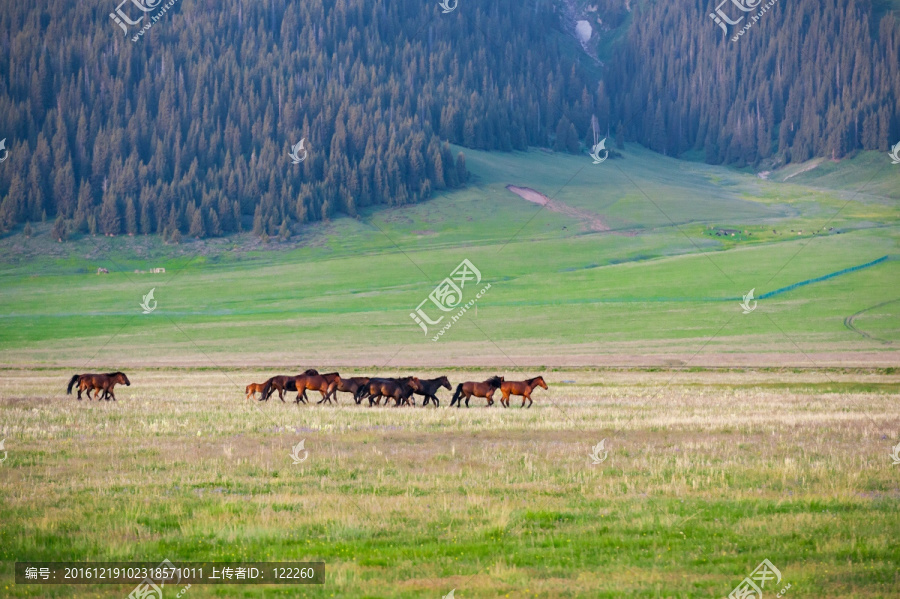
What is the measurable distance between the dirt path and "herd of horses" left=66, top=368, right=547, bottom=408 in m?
111

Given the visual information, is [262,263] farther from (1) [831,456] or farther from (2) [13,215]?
(1) [831,456]

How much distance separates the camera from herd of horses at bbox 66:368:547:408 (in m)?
29.5

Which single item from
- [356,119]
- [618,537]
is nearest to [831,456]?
[618,537]

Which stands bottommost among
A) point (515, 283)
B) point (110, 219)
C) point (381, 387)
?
point (515, 283)

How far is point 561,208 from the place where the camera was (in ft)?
496

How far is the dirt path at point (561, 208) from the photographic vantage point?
14175 centimetres

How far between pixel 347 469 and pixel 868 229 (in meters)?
133

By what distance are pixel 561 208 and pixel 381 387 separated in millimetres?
123862

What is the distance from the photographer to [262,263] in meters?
127

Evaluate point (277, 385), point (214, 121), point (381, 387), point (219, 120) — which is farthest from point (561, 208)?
point (381, 387)

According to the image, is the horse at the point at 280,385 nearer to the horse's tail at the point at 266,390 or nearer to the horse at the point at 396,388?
the horse's tail at the point at 266,390

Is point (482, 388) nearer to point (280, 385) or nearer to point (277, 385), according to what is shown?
point (280, 385)

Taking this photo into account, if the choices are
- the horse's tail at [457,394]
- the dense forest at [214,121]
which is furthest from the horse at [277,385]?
the dense forest at [214,121]

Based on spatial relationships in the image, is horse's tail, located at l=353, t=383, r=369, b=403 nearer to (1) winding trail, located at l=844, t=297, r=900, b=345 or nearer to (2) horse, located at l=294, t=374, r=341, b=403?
(2) horse, located at l=294, t=374, r=341, b=403
